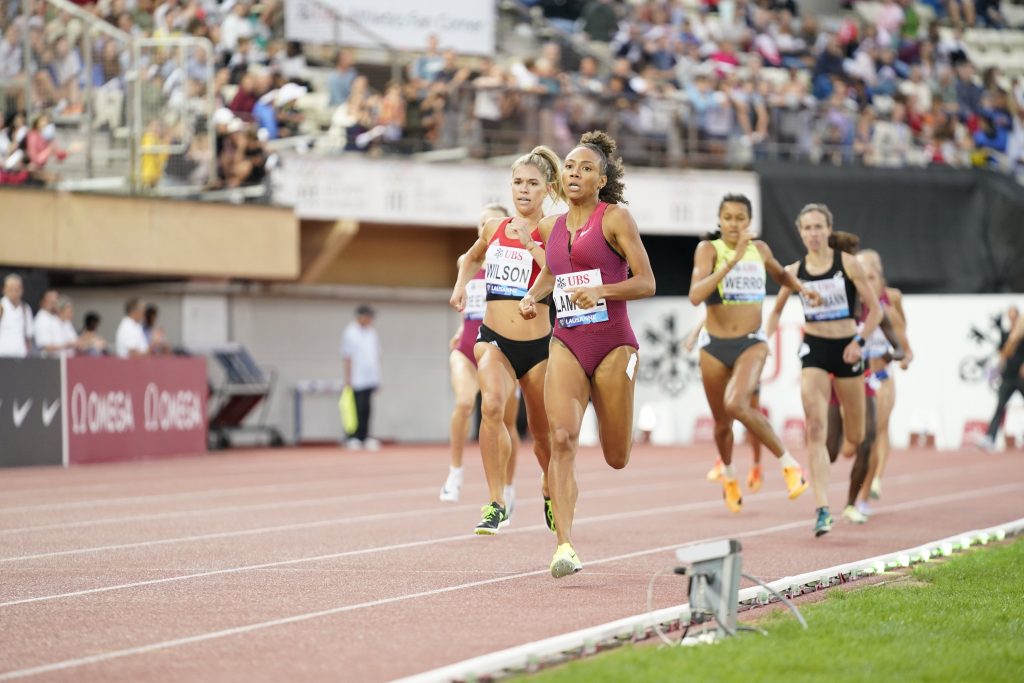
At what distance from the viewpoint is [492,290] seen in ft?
37.9

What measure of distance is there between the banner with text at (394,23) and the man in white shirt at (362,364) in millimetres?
4429

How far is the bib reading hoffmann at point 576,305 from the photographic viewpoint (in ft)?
31.0

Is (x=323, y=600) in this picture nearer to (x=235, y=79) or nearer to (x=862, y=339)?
(x=862, y=339)

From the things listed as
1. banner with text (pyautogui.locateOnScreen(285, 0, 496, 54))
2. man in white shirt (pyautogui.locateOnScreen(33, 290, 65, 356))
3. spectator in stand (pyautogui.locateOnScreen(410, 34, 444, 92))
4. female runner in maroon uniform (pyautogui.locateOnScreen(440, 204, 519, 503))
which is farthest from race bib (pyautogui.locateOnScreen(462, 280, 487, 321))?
banner with text (pyautogui.locateOnScreen(285, 0, 496, 54))

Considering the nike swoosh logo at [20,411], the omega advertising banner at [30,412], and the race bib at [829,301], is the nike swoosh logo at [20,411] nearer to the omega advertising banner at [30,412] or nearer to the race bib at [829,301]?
the omega advertising banner at [30,412]

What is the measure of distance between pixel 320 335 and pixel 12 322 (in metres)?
9.78

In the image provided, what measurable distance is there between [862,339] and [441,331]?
19591mm

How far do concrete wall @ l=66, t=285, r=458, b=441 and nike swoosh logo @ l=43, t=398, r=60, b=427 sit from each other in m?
6.62

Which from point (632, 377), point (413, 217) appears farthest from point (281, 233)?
point (632, 377)

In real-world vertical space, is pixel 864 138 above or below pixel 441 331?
above

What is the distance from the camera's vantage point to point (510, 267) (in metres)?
11.4

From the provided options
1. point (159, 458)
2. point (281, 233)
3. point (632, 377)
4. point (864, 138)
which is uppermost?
point (864, 138)

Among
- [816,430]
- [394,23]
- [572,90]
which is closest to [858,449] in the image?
[816,430]

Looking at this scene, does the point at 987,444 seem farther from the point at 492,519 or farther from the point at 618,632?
the point at 618,632
